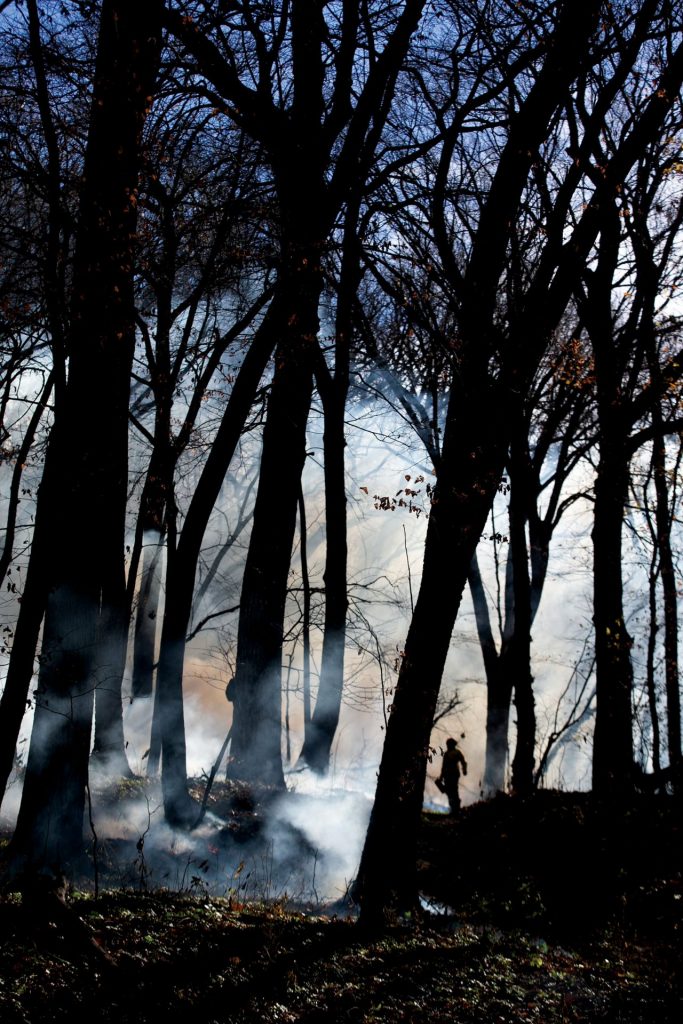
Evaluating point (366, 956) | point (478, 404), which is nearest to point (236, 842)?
point (366, 956)

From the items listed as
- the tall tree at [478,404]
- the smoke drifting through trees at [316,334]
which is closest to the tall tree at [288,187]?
the smoke drifting through trees at [316,334]

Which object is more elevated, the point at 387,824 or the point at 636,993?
the point at 387,824

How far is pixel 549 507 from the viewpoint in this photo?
49.4ft

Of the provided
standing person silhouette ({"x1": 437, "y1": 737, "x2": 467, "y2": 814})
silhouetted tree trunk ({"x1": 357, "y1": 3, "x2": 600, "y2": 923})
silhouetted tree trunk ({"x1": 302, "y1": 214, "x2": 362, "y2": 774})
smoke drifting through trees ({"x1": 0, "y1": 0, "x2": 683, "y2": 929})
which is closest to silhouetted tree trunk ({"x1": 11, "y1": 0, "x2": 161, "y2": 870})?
smoke drifting through trees ({"x1": 0, "y1": 0, "x2": 683, "y2": 929})

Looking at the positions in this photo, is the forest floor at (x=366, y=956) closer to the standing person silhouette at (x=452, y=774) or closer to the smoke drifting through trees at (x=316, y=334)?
the smoke drifting through trees at (x=316, y=334)

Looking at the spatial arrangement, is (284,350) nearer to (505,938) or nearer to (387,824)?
(387,824)

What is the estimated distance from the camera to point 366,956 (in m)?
5.32

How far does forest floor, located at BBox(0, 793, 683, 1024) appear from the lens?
418 centimetres

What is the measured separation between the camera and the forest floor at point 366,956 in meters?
4.18

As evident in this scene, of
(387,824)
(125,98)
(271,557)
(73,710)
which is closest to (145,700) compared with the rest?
(271,557)

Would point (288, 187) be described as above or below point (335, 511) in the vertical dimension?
above

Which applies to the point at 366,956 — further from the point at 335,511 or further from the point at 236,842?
the point at 335,511

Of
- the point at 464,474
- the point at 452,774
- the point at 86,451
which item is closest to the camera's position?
the point at 464,474

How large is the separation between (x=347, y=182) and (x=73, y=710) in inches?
280
